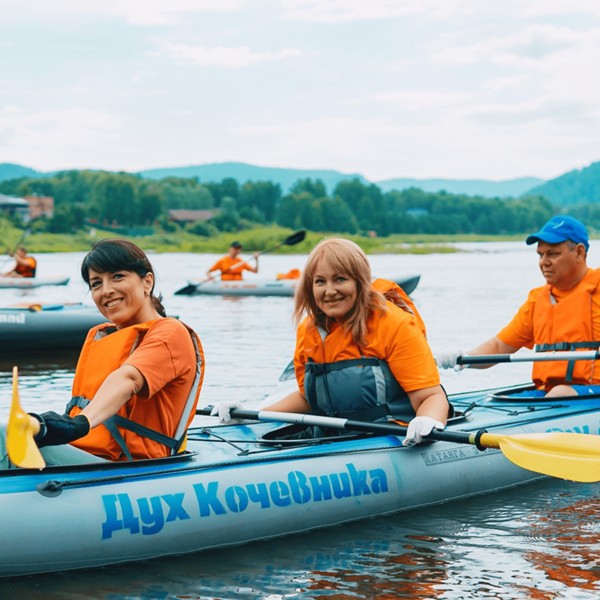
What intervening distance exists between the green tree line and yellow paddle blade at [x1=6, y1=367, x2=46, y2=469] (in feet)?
225

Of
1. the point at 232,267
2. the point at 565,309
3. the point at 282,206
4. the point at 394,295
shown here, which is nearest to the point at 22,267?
the point at 232,267

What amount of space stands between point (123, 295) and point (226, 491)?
91cm

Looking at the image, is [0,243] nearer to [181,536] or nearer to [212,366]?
[212,366]

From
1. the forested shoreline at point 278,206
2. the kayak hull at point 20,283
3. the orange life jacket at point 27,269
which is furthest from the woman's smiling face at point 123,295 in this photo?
the forested shoreline at point 278,206

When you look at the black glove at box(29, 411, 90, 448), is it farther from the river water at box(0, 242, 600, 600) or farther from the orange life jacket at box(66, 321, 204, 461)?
the river water at box(0, 242, 600, 600)

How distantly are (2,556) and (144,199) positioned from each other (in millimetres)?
81260

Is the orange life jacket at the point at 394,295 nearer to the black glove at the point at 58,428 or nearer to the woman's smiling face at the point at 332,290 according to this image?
the woman's smiling face at the point at 332,290

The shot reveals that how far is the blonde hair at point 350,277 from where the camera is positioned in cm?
416

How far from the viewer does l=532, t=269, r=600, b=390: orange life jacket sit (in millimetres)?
5477

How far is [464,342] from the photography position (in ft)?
40.9

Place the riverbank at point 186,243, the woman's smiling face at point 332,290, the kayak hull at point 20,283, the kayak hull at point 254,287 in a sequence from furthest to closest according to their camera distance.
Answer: the riverbank at point 186,243 → the kayak hull at point 20,283 → the kayak hull at point 254,287 → the woman's smiling face at point 332,290

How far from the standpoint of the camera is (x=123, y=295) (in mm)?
3635

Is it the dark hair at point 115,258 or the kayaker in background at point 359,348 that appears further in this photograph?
the kayaker in background at point 359,348

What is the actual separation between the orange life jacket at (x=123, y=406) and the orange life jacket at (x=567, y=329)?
2.46 m
